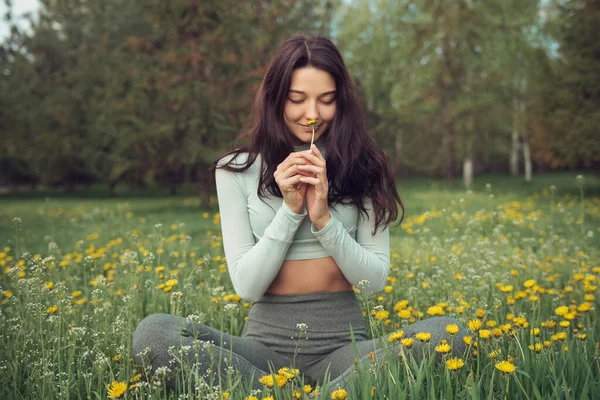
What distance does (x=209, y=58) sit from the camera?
11773mm

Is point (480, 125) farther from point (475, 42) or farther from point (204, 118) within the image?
point (204, 118)

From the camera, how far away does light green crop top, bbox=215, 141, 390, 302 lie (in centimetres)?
192

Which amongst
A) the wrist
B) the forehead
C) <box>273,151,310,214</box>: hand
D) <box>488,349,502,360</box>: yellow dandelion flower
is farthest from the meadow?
the forehead

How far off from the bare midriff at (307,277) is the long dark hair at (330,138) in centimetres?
26

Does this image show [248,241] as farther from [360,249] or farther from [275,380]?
[275,380]

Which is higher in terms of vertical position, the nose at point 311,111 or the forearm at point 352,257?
the nose at point 311,111

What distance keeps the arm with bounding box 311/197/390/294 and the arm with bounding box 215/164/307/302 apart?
12cm

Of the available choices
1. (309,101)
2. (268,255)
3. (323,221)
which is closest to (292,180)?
(323,221)

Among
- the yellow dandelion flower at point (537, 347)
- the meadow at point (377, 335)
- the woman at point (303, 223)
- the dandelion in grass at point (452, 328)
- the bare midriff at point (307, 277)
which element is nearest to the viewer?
the meadow at point (377, 335)

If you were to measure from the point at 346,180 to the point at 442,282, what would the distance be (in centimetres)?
108

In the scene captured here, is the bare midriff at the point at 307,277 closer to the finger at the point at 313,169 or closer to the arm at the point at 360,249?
the arm at the point at 360,249

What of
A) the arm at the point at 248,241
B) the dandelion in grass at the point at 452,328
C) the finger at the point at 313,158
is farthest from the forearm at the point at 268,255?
the dandelion in grass at the point at 452,328

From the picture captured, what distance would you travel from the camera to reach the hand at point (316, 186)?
1813 mm

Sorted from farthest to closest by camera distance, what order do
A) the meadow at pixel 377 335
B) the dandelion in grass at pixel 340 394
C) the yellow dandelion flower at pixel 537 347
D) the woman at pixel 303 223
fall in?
1. the woman at pixel 303 223
2. the yellow dandelion flower at pixel 537 347
3. the meadow at pixel 377 335
4. the dandelion in grass at pixel 340 394
